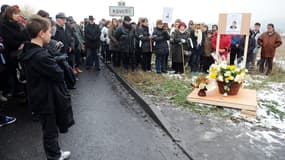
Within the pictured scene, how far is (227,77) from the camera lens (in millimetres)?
6461

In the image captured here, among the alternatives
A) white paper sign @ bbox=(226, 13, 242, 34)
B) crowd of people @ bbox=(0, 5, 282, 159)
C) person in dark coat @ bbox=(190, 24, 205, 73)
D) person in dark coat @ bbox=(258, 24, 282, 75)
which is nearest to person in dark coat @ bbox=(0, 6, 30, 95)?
crowd of people @ bbox=(0, 5, 282, 159)

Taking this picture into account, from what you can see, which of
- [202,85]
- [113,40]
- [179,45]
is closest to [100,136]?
[202,85]

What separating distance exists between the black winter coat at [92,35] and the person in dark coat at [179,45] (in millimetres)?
2828

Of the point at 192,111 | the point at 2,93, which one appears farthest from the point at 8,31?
the point at 192,111

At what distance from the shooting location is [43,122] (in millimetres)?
3510

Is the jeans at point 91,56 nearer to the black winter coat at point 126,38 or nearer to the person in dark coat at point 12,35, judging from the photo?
the black winter coat at point 126,38

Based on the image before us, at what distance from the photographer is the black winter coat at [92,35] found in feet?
34.3

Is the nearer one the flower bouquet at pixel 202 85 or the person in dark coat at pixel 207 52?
the flower bouquet at pixel 202 85

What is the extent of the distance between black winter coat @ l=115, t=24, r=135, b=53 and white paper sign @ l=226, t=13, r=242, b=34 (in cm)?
370

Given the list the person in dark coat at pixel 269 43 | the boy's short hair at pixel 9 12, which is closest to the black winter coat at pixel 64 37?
the boy's short hair at pixel 9 12

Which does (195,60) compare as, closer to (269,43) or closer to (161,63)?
(161,63)

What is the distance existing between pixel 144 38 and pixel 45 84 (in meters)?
7.00

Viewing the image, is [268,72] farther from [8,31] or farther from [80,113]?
[8,31]

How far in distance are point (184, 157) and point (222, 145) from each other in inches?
27.7
